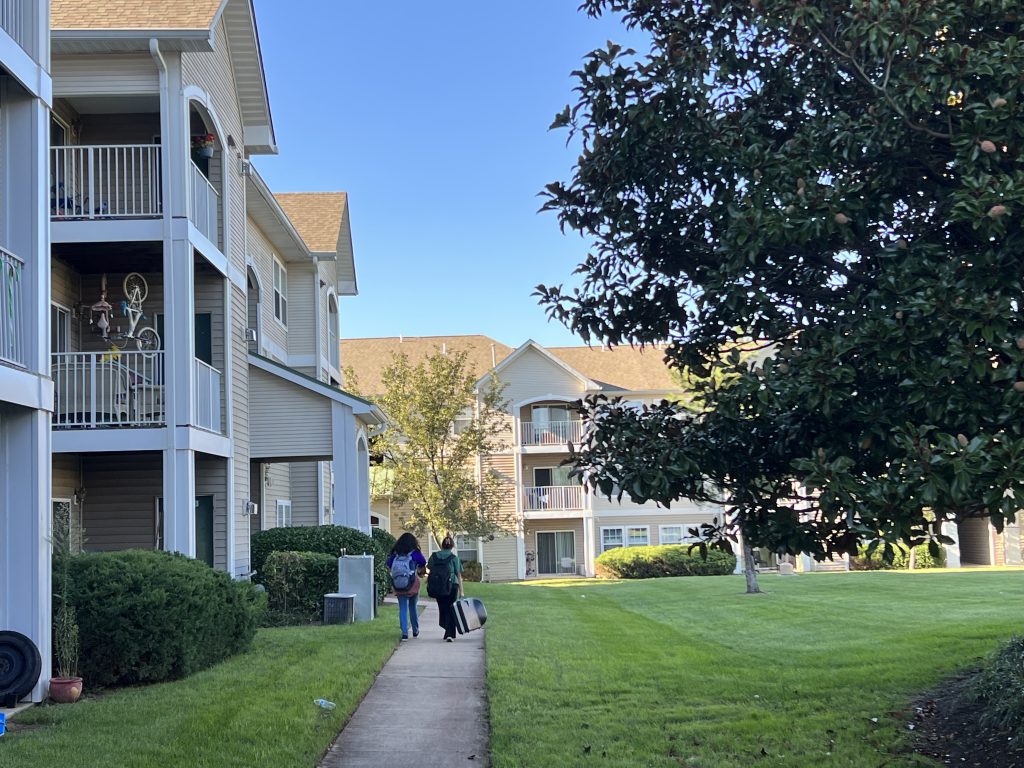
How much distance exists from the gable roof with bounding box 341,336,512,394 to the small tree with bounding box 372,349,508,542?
10.6 metres

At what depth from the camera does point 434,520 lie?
1373 inches

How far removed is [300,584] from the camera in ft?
57.3

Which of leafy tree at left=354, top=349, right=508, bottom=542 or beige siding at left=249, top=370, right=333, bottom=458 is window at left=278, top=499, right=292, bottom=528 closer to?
beige siding at left=249, top=370, right=333, bottom=458

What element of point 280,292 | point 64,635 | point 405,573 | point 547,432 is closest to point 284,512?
point 280,292

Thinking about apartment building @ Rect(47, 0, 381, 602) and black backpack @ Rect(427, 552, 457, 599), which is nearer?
apartment building @ Rect(47, 0, 381, 602)

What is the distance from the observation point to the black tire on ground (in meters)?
9.23

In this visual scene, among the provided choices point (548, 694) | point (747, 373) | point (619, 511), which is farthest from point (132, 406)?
point (619, 511)

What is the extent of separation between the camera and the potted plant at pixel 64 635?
9664 millimetres

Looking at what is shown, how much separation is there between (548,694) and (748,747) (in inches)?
101

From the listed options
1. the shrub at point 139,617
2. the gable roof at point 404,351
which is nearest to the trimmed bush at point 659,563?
the gable roof at point 404,351

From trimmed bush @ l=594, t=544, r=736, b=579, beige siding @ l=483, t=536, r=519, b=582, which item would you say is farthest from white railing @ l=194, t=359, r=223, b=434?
beige siding @ l=483, t=536, r=519, b=582

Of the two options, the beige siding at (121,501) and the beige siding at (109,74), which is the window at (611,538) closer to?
the beige siding at (121,501)

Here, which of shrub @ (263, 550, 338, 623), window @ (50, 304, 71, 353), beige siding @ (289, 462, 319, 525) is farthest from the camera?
beige siding @ (289, 462, 319, 525)

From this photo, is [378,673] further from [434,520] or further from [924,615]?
[434,520]
